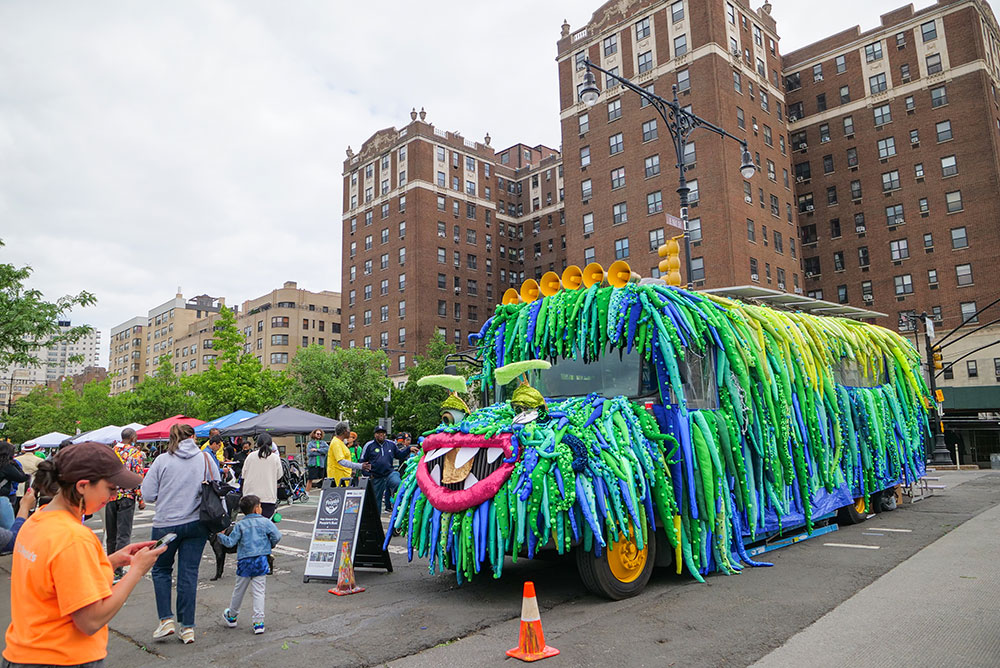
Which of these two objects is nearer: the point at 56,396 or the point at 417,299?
the point at 417,299

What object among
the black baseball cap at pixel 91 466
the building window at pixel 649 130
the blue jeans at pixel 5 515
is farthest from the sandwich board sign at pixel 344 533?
the building window at pixel 649 130

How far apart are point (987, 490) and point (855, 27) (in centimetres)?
4649

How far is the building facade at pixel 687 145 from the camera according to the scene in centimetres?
4434

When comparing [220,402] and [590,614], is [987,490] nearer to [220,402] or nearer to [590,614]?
[590,614]

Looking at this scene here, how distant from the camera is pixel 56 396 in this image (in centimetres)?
7100

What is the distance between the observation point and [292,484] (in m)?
20.9

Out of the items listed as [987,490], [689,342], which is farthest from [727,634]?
[987,490]

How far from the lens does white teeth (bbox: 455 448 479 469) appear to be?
6691 millimetres

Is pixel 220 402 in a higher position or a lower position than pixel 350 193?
lower

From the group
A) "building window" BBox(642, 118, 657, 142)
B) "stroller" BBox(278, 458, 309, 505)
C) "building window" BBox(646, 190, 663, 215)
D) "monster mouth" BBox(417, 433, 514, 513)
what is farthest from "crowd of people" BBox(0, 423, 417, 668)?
"building window" BBox(642, 118, 657, 142)

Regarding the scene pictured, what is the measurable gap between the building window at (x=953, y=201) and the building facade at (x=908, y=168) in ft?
0.27

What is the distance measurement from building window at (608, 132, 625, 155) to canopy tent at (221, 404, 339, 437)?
1405 inches

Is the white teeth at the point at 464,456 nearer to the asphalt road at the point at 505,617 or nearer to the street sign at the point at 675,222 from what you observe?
the asphalt road at the point at 505,617

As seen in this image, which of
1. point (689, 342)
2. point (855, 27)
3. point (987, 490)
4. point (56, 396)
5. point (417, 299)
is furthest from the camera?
point (56, 396)
